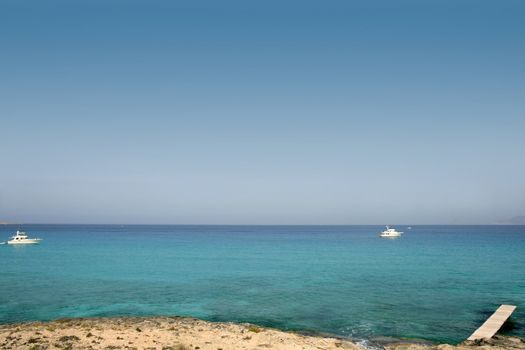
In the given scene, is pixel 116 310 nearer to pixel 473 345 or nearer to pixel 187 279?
pixel 187 279

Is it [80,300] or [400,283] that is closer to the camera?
[80,300]

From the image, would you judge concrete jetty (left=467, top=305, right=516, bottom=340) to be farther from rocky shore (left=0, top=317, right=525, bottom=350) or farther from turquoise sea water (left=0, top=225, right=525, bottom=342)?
rocky shore (left=0, top=317, right=525, bottom=350)

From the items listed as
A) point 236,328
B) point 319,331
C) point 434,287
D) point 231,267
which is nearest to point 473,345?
point 319,331

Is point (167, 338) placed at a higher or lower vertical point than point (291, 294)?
higher

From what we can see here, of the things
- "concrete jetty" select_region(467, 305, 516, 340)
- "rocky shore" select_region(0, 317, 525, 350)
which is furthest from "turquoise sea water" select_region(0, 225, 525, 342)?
"rocky shore" select_region(0, 317, 525, 350)

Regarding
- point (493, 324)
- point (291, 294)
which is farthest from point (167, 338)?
point (493, 324)

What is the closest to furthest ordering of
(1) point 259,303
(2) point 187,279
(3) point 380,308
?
1. (3) point 380,308
2. (1) point 259,303
3. (2) point 187,279

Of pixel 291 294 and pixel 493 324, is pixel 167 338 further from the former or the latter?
pixel 493 324

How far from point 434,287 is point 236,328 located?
103 feet

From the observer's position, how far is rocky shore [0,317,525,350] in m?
22.8

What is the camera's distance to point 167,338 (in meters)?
24.3

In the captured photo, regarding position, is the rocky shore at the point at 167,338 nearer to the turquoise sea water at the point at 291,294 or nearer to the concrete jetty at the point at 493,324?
the concrete jetty at the point at 493,324

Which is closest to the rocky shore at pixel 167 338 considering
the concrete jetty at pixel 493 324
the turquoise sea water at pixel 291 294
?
the concrete jetty at pixel 493 324

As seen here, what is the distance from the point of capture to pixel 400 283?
5244 cm
